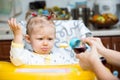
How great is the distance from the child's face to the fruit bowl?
2.94ft

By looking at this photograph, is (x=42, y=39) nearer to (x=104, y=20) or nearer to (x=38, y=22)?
(x=38, y=22)

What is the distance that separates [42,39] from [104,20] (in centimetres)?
99

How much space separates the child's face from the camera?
6.28 ft

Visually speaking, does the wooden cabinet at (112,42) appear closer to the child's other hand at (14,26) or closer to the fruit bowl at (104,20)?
the fruit bowl at (104,20)

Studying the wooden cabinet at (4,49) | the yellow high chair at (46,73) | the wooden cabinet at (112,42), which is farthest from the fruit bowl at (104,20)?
the yellow high chair at (46,73)

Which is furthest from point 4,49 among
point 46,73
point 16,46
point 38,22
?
point 46,73

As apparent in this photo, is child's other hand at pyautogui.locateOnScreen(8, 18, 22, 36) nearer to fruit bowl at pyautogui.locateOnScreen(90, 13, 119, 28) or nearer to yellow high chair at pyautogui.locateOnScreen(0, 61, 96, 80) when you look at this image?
yellow high chair at pyautogui.locateOnScreen(0, 61, 96, 80)

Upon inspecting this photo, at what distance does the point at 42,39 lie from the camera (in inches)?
75.8

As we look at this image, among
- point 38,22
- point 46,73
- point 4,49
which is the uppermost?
point 38,22

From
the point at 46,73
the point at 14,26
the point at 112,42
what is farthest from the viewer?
the point at 112,42

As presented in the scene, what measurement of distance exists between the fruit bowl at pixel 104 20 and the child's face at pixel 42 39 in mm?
896

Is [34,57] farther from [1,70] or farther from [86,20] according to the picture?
[86,20]

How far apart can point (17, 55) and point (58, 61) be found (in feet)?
1.05

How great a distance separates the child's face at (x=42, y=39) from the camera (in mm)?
1915
